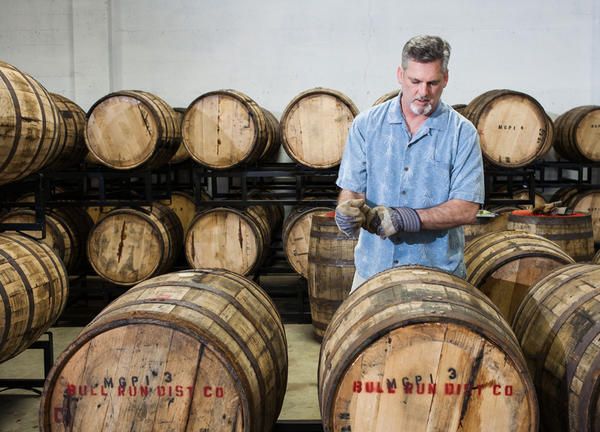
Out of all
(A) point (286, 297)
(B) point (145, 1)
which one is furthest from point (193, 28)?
(A) point (286, 297)

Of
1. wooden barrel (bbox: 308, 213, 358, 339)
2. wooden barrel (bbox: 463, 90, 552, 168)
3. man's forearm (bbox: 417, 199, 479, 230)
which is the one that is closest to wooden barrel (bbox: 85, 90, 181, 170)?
wooden barrel (bbox: 308, 213, 358, 339)

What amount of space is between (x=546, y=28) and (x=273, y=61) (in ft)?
12.5

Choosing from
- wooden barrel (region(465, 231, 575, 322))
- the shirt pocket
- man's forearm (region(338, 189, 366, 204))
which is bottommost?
wooden barrel (region(465, 231, 575, 322))

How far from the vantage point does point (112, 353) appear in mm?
1799

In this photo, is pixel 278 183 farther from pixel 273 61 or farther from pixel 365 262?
pixel 365 262

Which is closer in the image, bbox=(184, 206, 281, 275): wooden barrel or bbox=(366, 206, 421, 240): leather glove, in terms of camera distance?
bbox=(366, 206, 421, 240): leather glove

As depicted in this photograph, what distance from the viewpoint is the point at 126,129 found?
5203mm

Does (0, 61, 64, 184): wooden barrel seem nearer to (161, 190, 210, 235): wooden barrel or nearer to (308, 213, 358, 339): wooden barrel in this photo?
(308, 213, 358, 339): wooden barrel

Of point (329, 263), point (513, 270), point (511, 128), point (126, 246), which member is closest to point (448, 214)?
point (513, 270)

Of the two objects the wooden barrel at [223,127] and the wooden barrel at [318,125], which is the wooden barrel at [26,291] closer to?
the wooden barrel at [223,127]

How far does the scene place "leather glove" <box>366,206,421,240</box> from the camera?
2.13 m

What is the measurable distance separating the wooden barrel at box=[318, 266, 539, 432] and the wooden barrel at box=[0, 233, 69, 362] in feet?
7.65

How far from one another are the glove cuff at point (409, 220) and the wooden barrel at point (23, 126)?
7.10 ft

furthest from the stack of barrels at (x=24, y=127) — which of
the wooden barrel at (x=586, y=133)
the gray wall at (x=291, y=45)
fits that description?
the wooden barrel at (x=586, y=133)
